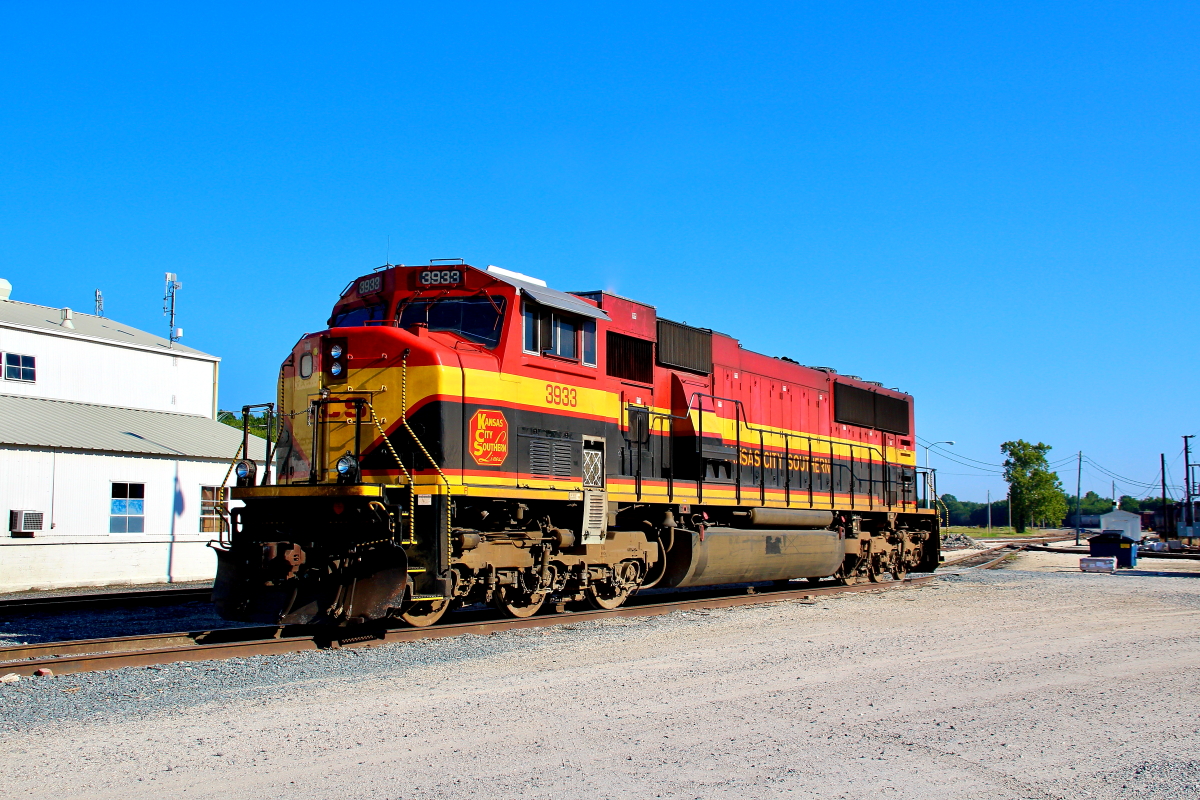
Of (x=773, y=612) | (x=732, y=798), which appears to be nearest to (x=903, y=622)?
(x=773, y=612)

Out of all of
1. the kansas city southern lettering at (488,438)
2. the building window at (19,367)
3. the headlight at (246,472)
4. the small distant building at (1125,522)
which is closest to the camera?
the kansas city southern lettering at (488,438)

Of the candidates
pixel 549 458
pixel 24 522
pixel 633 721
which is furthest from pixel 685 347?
pixel 24 522

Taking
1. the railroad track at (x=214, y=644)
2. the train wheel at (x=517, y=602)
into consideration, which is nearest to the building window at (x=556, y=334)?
the train wheel at (x=517, y=602)

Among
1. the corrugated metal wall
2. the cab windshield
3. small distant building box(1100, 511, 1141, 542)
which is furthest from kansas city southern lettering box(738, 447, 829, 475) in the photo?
small distant building box(1100, 511, 1141, 542)

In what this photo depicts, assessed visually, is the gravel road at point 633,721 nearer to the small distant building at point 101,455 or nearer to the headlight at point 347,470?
the headlight at point 347,470

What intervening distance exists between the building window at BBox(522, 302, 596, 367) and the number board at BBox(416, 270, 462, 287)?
0.83 metres

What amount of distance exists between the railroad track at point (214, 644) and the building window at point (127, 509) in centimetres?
1091

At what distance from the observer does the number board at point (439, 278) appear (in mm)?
10250

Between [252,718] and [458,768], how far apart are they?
1895mm

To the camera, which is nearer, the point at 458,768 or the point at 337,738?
the point at 458,768

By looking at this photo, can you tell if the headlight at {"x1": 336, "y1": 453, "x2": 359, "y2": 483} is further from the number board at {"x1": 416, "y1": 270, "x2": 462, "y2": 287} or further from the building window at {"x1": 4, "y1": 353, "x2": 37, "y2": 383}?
the building window at {"x1": 4, "y1": 353, "x2": 37, "y2": 383}

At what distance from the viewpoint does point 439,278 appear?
10305 mm

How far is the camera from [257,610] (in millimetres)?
9039

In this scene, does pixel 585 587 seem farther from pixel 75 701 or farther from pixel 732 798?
pixel 732 798
